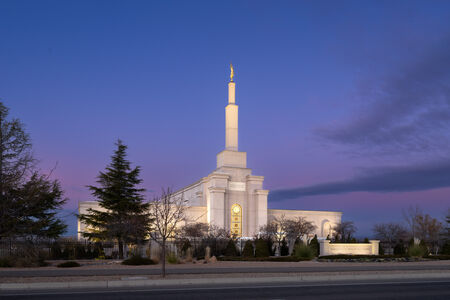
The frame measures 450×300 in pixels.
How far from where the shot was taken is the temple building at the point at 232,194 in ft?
Answer: 213

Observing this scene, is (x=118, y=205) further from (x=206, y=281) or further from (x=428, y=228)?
(x=428, y=228)

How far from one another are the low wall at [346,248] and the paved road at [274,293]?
22.6m

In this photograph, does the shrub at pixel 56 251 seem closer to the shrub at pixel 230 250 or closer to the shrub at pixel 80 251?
the shrub at pixel 80 251

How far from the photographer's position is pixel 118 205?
133 feet

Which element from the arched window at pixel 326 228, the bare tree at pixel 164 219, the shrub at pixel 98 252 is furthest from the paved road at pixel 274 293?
the arched window at pixel 326 228

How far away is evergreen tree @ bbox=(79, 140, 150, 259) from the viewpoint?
126 ft

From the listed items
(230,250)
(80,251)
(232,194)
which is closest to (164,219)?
(230,250)

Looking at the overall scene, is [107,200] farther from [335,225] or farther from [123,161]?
[335,225]

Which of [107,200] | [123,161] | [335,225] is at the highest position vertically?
[123,161]

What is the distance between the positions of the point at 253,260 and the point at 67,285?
17700 millimetres

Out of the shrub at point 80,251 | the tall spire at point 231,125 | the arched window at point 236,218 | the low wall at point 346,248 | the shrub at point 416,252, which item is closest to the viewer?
the shrub at point 416,252

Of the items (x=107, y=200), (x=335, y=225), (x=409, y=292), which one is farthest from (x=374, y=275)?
(x=335, y=225)

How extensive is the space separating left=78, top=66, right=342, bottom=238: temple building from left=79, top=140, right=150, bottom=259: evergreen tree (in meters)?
23.1

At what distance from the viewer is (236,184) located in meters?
67.6
